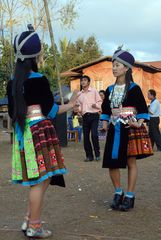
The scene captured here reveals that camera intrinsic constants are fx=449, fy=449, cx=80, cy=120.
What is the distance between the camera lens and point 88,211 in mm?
5234

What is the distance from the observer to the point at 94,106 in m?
10.1

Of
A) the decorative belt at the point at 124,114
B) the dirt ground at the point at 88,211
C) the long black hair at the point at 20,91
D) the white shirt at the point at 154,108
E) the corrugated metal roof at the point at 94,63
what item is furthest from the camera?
the corrugated metal roof at the point at 94,63

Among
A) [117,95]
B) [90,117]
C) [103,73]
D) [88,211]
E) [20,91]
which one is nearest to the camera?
[20,91]

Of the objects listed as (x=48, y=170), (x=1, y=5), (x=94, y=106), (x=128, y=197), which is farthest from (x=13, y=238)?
(x=1, y=5)

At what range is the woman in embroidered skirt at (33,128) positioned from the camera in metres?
4.04

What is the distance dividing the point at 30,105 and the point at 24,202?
2041mm

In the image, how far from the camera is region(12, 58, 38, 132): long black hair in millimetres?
4023

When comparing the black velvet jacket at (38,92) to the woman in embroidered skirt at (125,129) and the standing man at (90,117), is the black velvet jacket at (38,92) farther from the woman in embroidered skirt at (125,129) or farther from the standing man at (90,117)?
the standing man at (90,117)

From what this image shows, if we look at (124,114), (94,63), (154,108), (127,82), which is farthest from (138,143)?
(94,63)

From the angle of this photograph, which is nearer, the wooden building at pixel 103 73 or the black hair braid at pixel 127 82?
the black hair braid at pixel 127 82

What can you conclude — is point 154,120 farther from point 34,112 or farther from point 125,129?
point 34,112

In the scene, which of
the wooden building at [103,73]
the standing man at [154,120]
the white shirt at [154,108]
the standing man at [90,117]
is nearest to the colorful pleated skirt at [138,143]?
the standing man at [90,117]

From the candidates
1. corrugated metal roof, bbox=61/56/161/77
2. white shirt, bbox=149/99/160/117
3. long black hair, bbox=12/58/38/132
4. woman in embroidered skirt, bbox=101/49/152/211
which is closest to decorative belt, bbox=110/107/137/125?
woman in embroidered skirt, bbox=101/49/152/211

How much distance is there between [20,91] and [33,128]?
14.2 inches
